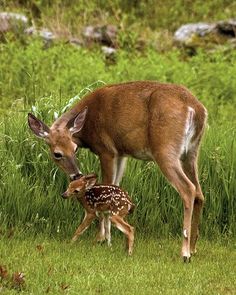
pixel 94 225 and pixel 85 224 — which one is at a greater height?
pixel 85 224

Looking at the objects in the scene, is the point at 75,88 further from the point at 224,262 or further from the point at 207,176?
the point at 224,262

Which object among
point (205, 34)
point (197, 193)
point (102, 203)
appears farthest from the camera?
point (205, 34)

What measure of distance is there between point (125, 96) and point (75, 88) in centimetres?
501

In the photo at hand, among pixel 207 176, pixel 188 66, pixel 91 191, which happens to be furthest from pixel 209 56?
pixel 91 191

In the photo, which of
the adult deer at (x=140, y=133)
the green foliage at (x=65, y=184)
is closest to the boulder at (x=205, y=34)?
the green foliage at (x=65, y=184)

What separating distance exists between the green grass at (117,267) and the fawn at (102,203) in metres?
0.21

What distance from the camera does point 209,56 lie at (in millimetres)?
19562

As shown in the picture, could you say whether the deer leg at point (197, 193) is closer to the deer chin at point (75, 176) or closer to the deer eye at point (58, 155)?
the deer chin at point (75, 176)

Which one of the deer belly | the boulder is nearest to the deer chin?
the deer belly

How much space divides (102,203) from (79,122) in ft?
2.90

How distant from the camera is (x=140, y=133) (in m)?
10.4

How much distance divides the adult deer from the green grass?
12.4 inches

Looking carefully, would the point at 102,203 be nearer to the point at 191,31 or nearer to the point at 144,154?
the point at 144,154

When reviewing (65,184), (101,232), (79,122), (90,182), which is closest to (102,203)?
(90,182)
